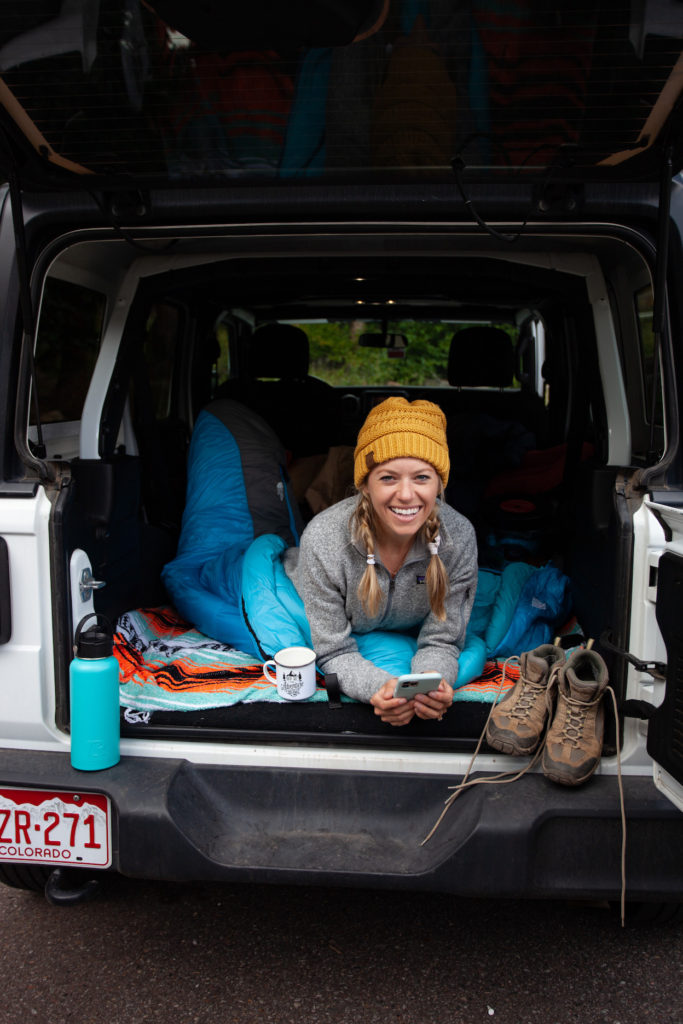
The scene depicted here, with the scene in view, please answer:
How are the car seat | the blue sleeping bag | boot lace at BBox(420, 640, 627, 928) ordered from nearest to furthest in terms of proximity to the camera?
boot lace at BBox(420, 640, 627, 928) < the blue sleeping bag < the car seat

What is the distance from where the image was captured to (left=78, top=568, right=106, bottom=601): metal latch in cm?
221

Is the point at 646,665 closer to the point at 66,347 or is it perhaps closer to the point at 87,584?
the point at 87,584

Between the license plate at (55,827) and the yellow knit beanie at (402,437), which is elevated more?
the yellow knit beanie at (402,437)

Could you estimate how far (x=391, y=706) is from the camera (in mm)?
2074

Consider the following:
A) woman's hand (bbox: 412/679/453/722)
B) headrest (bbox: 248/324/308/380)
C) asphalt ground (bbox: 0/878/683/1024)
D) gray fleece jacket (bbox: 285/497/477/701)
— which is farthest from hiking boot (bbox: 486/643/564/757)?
headrest (bbox: 248/324/308/380)

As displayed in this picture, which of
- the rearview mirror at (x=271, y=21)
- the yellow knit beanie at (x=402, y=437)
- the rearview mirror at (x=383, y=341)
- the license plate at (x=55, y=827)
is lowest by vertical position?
the license plate at (x=55, y=827)

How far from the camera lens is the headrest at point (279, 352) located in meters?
Answer: 4.41

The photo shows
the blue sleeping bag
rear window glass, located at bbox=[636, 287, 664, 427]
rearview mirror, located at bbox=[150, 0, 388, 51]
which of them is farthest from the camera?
the blue sleeping bag

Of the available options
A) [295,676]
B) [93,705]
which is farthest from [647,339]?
A: [93,705]

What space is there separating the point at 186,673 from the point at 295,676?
428mm

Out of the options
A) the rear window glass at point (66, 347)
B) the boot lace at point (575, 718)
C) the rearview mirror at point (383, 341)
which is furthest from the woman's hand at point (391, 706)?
the rearview mirror at point (383, 341)

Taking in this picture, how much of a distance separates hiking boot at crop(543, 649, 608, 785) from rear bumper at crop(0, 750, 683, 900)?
6 cm

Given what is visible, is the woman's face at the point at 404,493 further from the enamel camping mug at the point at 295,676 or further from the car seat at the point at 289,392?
the car seat at the point at 289,392

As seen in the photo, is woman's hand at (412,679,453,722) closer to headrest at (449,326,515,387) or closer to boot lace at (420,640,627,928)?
boot lace at (420,640,627,928)
